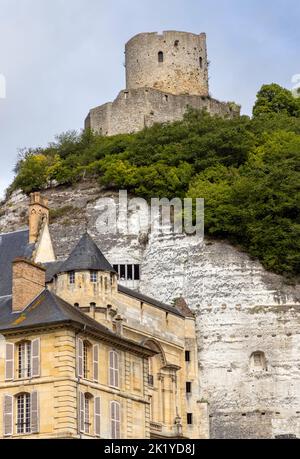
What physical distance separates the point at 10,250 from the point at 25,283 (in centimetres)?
764

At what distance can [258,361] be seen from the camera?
45.8 meters

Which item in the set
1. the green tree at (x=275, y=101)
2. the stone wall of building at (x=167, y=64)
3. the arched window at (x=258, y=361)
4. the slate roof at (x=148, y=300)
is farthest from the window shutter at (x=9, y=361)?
the green tree at (x=275, y=101)

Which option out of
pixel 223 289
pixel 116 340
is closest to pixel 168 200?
pixel 223 289

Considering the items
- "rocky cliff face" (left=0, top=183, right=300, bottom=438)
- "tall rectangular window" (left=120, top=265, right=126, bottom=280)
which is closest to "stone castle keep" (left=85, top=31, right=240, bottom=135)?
"rocky cliff face" (left=0, top=183, right=300, bottom=438)

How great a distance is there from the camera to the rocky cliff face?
146 ft

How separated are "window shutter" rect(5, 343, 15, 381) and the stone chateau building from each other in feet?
0.09

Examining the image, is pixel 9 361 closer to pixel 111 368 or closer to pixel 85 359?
pixel 85 359

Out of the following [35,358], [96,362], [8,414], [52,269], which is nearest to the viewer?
[8,414]

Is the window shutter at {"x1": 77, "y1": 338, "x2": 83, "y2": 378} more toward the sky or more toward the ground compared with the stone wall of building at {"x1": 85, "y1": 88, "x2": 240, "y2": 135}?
more toward the ground

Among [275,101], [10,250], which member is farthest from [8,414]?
[275,101]

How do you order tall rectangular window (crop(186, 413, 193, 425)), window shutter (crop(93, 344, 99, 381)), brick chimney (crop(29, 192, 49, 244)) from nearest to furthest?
window shutter (crop(93, 344, 99, 381))
brick chimney (crop(29, 192, 49, 244))
tall rectangular window (crop(186, 413, 193, 425))

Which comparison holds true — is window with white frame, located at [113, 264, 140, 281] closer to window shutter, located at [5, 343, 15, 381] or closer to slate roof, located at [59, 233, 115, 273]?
slate roof, located at [59, 233, 115, 273]

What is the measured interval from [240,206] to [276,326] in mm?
6175

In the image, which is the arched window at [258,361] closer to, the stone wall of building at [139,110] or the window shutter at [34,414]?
the window shutter at [34,414]
